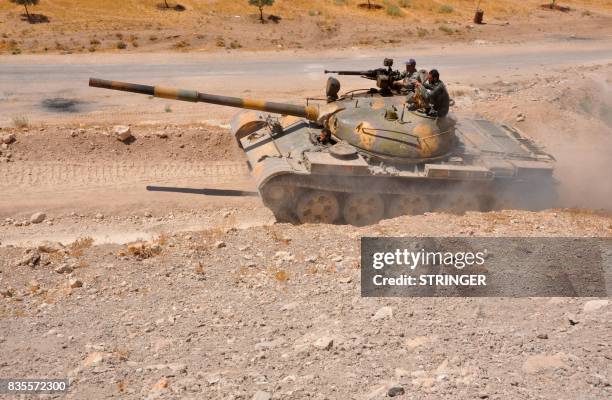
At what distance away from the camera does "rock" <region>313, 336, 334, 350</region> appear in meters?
8.26

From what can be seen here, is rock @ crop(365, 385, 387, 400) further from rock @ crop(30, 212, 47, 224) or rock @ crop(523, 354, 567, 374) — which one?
rock @ crop(30, 212, 47, 224)

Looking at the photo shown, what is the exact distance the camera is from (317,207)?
549 inches

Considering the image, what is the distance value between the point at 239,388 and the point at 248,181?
9.58 m

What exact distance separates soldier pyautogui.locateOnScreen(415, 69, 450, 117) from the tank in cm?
22

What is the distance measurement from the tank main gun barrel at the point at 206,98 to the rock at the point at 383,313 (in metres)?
6.77

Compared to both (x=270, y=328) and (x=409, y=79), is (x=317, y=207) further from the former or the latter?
(x=270, y=328)

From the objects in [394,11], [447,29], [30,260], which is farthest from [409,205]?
[394,11]

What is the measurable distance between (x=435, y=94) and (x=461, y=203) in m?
2.80

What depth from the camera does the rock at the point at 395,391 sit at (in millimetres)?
7043

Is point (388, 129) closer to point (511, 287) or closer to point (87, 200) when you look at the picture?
point (511, 287)

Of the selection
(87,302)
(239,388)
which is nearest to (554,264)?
(239,388)

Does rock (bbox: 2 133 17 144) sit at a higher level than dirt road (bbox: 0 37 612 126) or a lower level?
lower

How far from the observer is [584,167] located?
1783cm

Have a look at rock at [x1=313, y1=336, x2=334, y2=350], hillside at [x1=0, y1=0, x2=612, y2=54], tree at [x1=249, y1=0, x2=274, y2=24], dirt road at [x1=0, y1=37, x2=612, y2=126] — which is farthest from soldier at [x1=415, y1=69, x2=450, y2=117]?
tree at [x1=249, y1=0, x2=274, y2=24]
